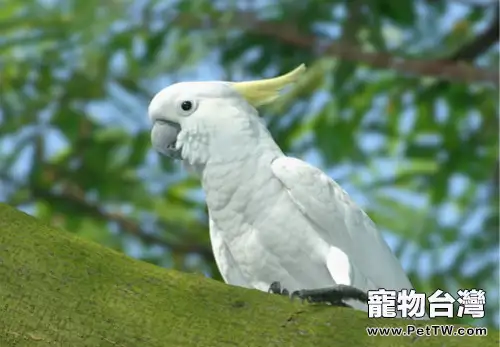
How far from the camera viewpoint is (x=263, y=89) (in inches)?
56.1

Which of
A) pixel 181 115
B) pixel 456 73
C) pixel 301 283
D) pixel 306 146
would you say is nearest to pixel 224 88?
pixel 181 115

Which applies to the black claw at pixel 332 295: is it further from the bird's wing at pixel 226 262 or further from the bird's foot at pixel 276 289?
the bird's wing at pixel 226 262

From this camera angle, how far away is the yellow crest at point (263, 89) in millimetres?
1419

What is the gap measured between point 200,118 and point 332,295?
0.40 metres

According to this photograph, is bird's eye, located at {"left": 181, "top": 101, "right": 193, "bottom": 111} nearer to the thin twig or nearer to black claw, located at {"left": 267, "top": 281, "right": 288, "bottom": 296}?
black claw, located at {"left": 267, "top": 281, "right": 288, "bottom": 296}

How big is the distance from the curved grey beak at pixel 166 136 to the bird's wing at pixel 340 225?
0.17 meters

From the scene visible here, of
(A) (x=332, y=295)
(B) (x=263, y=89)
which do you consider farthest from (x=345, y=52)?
(A) (x=332, y=295)

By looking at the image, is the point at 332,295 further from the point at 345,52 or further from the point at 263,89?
the point at 345,52

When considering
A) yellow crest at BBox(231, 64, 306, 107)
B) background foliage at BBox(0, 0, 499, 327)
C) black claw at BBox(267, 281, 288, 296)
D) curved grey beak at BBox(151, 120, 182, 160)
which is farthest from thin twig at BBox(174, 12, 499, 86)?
black claw at BBox(267, 281, 288, 296)

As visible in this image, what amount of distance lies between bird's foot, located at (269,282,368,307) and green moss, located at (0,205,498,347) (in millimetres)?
36

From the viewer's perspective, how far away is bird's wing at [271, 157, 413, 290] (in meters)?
1.33

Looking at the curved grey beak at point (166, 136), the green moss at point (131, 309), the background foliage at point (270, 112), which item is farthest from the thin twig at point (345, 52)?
the green moss at point (131, 309)

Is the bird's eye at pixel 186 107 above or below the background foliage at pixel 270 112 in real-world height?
below

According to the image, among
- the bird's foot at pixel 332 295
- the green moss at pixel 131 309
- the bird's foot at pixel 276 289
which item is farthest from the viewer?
the bird's foot at pixel 276 289
